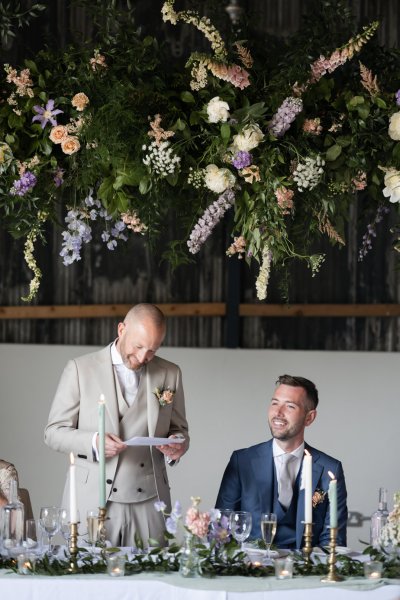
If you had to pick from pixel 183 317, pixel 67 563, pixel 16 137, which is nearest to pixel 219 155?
pixel 16 137

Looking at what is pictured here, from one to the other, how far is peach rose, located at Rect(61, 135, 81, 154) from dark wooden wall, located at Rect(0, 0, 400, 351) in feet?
12.3

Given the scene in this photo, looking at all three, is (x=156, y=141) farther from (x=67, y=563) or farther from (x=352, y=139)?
(x=67, y=563)

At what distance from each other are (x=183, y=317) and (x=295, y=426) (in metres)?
3.91

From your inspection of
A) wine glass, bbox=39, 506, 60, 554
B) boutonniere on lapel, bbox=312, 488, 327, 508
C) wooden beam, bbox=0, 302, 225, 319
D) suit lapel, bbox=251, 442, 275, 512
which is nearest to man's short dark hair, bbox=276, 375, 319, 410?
suit lapel, bbox=251, 442, 275, 512

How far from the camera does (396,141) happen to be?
4367 mm

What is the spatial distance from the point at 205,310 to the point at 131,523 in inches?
153

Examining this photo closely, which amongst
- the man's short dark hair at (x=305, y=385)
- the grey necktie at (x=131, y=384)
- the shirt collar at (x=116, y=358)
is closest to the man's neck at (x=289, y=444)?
the man's short dark hair at (x=305, y=385)

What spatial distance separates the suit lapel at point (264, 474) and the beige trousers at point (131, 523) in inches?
18.3

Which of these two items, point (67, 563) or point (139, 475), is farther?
point (139, 475)

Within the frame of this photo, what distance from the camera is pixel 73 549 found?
370cm

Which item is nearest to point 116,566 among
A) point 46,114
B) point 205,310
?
point 46,114

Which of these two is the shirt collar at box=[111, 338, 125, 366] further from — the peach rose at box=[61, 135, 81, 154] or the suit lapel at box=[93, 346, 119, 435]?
the peach rose at box=[61, 135, 81, 154]

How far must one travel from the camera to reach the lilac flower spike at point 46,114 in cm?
439

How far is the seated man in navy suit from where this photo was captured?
4.69 m
